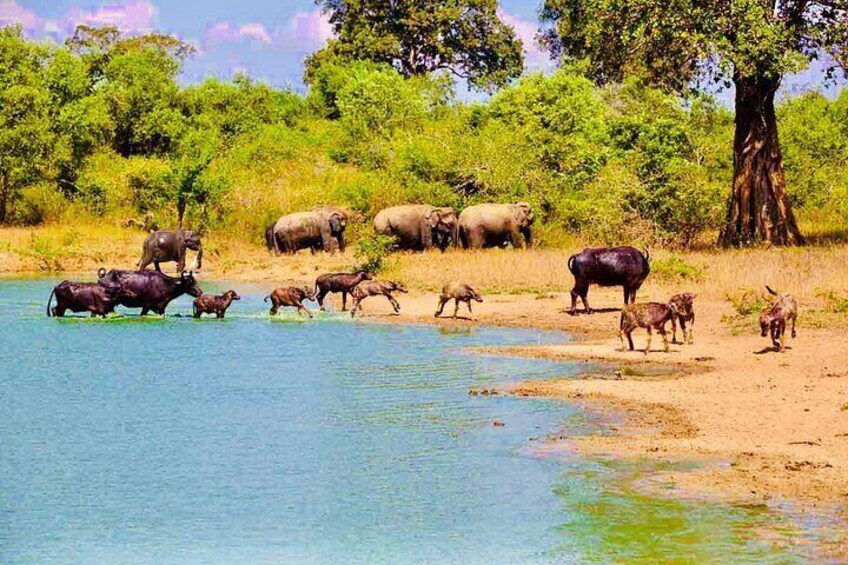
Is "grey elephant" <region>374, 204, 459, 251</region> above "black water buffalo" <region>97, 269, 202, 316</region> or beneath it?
above

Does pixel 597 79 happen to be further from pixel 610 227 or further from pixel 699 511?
pixel 699 511

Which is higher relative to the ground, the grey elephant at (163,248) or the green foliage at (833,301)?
the grey elephant at (163,248)

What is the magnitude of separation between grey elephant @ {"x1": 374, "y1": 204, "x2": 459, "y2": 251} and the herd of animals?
27 mm

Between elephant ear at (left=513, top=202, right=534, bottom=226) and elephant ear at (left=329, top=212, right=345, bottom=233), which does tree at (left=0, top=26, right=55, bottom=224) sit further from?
elephant ear at (left=513, top=202, right=534, bottom=226)

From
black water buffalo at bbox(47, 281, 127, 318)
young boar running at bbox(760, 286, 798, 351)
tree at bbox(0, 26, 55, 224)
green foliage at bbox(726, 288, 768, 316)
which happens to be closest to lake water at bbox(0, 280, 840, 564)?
young boar running at bbox(760, 286, 798, 351)

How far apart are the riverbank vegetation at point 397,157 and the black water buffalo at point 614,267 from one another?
1080 centimetres

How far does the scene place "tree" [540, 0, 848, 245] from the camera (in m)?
31.4

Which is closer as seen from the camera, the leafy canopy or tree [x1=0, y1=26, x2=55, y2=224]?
the leafy canopy

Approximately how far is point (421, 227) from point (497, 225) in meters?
2.16

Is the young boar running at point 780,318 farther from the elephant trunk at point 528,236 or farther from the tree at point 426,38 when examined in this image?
the tree at point 426,38

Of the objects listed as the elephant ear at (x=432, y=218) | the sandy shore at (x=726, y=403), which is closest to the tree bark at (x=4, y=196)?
the elephant ear at (x=432, y=218)

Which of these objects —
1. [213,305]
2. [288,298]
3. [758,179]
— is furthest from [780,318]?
[758,179]

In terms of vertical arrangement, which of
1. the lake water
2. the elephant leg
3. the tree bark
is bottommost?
the lake water

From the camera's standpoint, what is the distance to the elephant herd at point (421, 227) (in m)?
36.8
